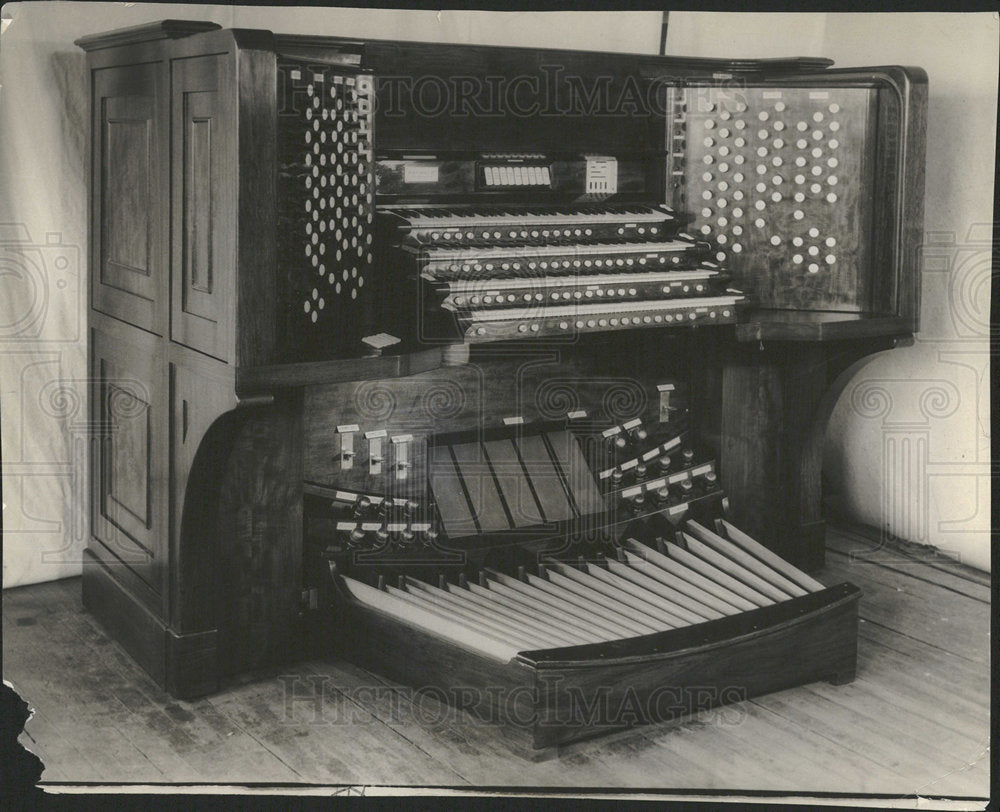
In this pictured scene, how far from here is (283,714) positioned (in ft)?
12.3

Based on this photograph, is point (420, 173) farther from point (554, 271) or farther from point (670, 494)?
point (670, 494)

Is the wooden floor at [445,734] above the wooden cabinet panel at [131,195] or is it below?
below

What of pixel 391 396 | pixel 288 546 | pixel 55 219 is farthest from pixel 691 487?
pixel 55 219

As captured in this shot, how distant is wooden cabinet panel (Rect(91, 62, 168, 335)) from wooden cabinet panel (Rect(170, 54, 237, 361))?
0.32ft

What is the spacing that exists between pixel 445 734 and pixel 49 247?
220 cm

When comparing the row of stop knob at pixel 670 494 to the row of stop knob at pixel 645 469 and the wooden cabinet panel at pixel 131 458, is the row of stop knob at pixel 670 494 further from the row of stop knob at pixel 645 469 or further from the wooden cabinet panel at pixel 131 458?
the wooden cabinet panel at pixel 131 458

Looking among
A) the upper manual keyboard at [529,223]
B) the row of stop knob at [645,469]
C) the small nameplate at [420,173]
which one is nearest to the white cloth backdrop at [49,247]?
the small nameplate at [420,173]

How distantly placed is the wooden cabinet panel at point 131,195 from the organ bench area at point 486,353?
0.7 inches

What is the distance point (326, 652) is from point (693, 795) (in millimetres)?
1297

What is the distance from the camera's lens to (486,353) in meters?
4.35

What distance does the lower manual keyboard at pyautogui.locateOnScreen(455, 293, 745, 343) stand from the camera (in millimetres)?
3771

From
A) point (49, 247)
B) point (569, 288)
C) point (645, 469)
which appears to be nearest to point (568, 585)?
point (645, 469)

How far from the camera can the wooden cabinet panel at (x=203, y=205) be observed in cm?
337

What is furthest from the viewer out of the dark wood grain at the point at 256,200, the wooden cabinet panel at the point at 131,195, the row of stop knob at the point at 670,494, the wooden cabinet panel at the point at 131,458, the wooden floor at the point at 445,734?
the row of stop knob at the point at 670,494
